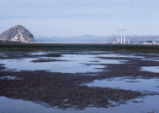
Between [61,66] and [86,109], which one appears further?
[61,66]

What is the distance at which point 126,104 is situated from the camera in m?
14.4

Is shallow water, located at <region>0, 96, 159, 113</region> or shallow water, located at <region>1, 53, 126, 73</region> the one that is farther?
shallow water, located at <region>1, 53, 126, 73</region>

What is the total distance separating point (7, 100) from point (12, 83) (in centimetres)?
612

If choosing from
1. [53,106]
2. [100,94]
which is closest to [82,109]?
[53,106]

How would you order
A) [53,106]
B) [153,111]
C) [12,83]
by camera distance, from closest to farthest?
[153,111] < [53,106] < [12,83]

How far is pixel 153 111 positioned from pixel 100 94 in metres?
4.51

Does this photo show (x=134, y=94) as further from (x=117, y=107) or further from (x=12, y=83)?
(x=12, y=83)

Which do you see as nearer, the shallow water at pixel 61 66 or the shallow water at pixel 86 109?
the shallow water at pixel 86 109

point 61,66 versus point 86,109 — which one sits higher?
point 86,109

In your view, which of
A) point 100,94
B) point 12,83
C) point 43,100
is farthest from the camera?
point 12,83

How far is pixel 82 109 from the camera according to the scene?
13.3m

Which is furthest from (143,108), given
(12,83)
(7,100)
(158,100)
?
(12,83)

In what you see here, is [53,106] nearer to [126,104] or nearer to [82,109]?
[82,109]

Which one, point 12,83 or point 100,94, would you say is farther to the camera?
point 12,83
